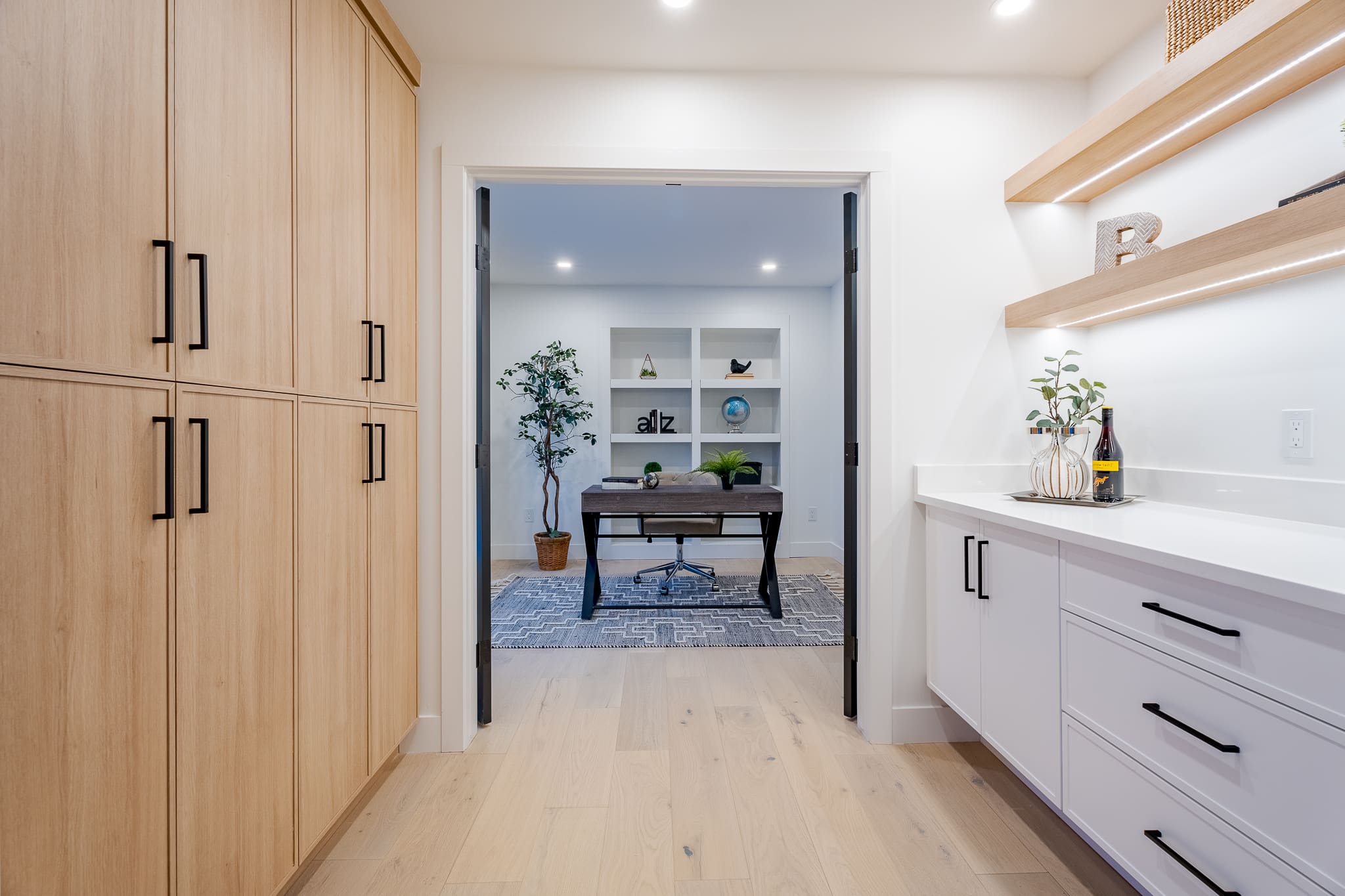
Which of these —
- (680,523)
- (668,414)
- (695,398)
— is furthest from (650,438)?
(680,523)

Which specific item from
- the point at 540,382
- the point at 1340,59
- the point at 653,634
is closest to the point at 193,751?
the point at 653,634

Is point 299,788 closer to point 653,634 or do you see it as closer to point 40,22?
point 40,22

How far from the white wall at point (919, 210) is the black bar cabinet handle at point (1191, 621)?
3.15ft

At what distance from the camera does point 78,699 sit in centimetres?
82

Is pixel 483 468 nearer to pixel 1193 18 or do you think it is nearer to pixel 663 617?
pixel 663 617

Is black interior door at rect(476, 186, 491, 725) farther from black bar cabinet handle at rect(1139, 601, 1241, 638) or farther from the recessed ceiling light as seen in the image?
black bar cabinet handle at rect(1139, 601, 1241, 638)

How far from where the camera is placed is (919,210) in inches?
83.3

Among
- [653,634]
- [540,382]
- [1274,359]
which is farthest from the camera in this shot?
[540,382]

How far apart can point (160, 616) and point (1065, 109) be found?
300cm

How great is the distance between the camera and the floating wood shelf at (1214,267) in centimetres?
117

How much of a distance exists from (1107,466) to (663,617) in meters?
2.48

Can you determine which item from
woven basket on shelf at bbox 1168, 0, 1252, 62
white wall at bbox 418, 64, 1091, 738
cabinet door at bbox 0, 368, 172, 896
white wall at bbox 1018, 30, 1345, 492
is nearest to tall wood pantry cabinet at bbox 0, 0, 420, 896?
cabinet door at bbox 0, 368, 172, 896

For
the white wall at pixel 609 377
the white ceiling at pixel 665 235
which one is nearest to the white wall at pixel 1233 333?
the white ceiling at pixel 665 235

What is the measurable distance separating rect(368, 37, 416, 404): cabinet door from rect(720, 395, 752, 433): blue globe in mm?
3625
